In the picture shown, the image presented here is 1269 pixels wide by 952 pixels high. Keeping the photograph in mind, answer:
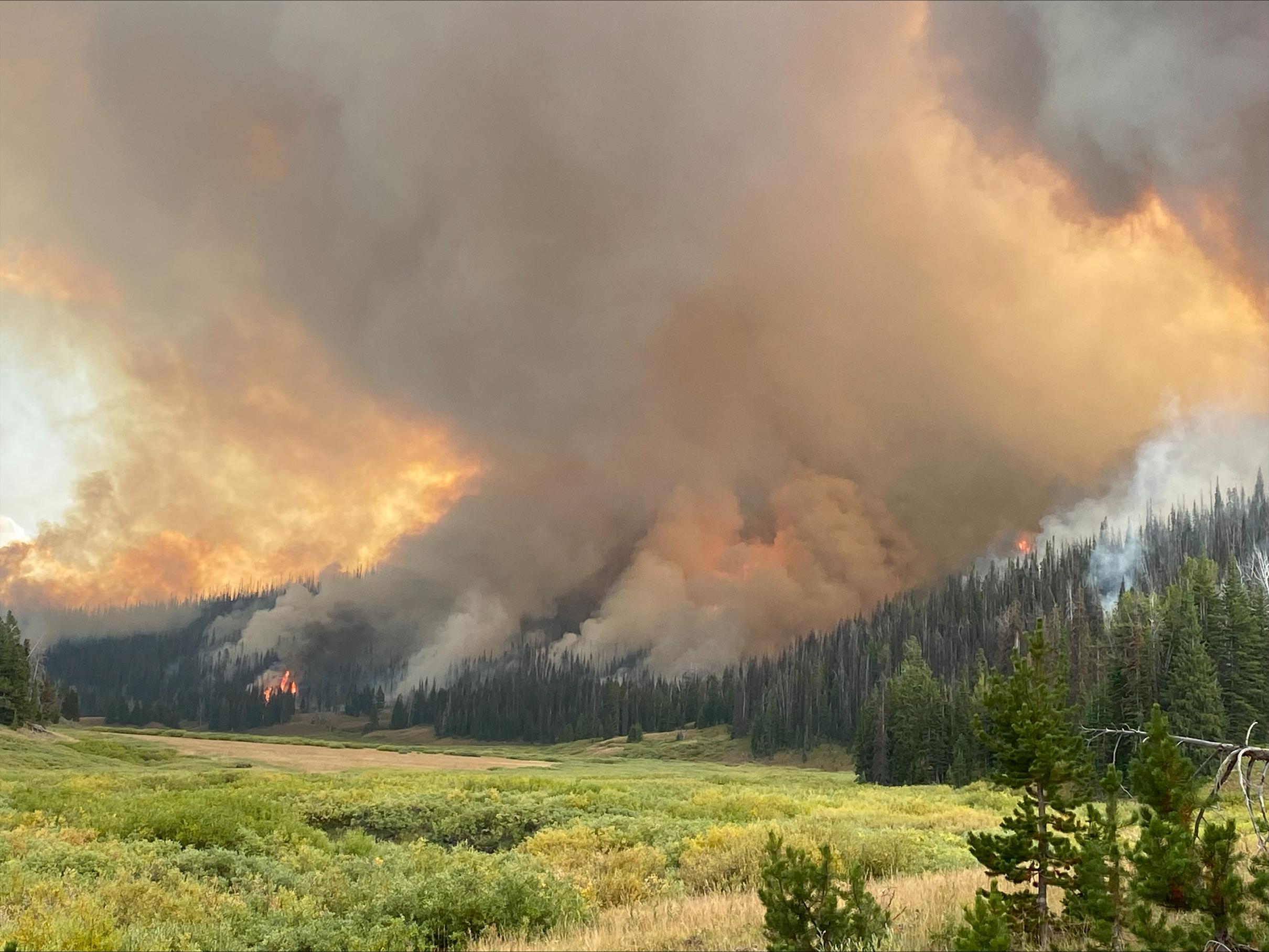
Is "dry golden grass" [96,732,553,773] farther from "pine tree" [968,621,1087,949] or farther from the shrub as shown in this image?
"pine tree" [968,621,1087,949]

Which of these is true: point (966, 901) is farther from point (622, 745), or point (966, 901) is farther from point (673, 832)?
point (622, 745)

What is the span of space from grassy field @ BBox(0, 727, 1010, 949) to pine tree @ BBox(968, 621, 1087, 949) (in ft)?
3.49

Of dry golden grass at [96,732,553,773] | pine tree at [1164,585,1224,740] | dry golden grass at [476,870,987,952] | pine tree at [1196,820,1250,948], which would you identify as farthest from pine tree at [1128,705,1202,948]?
dry golden grass at [96,732,553,773]

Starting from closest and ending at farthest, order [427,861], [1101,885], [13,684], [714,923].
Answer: [1101,885] < [714,923] < [427,861] < [13,684]

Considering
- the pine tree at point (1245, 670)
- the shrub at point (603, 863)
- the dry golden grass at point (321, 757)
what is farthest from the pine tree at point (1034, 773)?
the pine tree at point (1245, 670)

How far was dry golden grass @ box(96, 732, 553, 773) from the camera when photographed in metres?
76.3

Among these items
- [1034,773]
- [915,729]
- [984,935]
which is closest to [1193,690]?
[915,729]

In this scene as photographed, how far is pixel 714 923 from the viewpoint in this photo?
39.1 feet

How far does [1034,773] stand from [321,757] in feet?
303

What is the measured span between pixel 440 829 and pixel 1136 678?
176 ft

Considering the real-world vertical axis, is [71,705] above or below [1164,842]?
below

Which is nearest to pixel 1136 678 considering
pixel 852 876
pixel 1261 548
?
pixel 852 876

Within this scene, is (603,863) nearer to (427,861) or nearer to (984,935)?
(427,861)

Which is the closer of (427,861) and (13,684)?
(427,861)
